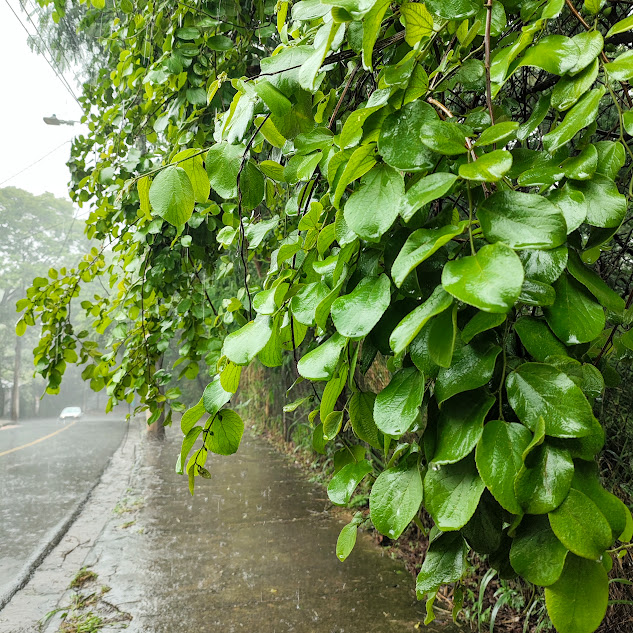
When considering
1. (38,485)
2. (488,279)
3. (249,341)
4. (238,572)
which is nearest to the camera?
(488,279)

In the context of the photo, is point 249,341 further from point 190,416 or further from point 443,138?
point 443,138

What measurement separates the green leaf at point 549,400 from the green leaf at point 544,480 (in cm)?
2

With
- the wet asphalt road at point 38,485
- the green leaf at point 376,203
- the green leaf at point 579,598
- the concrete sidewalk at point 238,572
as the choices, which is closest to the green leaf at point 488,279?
the green leaf at point 376,203

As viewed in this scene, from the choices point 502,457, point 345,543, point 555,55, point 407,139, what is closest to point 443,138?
point 407,139

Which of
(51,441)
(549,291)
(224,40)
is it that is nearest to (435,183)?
(549,291)

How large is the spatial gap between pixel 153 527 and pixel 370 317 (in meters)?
4.01

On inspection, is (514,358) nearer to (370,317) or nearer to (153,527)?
(370,317)

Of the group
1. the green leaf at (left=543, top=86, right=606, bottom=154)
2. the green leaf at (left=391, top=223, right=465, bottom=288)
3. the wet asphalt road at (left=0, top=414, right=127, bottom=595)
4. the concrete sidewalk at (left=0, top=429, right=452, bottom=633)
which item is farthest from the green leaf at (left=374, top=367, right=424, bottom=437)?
the wet asphalt road at (left=0, top=414, right=127, bottom=595)

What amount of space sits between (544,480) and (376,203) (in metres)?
0.26

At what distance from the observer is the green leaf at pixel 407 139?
0.45 m

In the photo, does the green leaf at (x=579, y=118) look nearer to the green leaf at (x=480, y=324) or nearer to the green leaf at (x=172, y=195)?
the green leaf at (x=480, y=324)

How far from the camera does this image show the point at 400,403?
17.8 inches

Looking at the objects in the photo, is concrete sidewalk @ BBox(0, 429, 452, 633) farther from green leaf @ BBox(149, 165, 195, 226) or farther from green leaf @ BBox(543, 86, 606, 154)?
green leaf @ BBox(543, 86, 606, 154)

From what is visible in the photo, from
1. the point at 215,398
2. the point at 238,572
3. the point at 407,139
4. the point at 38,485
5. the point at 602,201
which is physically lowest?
the point at 38,485
